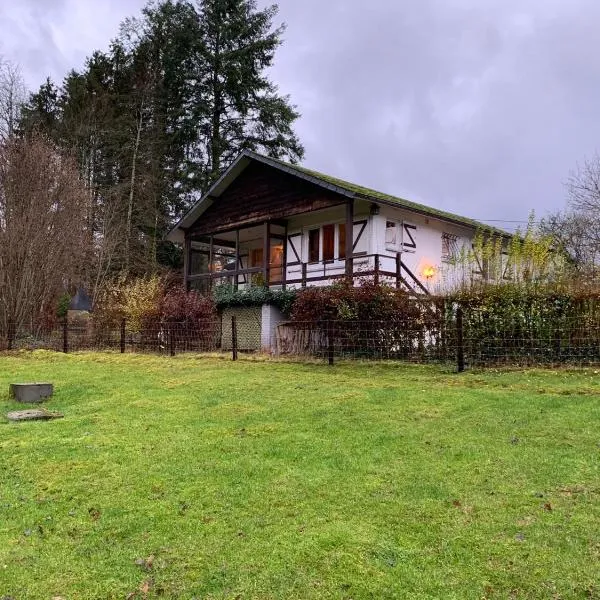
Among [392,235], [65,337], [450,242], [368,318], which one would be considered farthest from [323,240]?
[65,337]

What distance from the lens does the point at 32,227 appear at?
20.8 m

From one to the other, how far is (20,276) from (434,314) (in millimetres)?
15601

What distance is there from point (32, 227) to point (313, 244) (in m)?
10.1

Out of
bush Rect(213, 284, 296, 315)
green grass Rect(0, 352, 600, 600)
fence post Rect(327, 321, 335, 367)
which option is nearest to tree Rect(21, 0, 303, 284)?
bush Rect(213, 284, 296, 315)

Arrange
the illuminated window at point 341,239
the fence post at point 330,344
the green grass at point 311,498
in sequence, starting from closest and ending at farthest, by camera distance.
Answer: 1. the green grass at point 311,498
2. the fence post at point 330,344
3. the illuminated window at point 341,239

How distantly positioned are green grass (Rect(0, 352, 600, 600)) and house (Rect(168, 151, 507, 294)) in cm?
943

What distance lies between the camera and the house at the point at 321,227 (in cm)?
1834

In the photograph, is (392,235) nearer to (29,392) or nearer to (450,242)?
(450,242)

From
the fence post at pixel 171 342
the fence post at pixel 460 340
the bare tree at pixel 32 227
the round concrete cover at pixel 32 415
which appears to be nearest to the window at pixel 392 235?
the fence post at pixel 171 342

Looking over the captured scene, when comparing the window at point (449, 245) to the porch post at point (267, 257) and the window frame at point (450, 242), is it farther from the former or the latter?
the porch post at point (267, 257)

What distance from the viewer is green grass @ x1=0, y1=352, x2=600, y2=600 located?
3.41 metres

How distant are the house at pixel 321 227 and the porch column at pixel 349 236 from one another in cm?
3

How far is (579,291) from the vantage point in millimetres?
10625

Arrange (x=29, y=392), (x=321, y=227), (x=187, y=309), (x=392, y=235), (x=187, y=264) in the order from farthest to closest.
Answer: (x=187, y=264)
(x=321, y=227)
(x=187, y=309)
(x=392, y=235)
(x=29, y=392)
